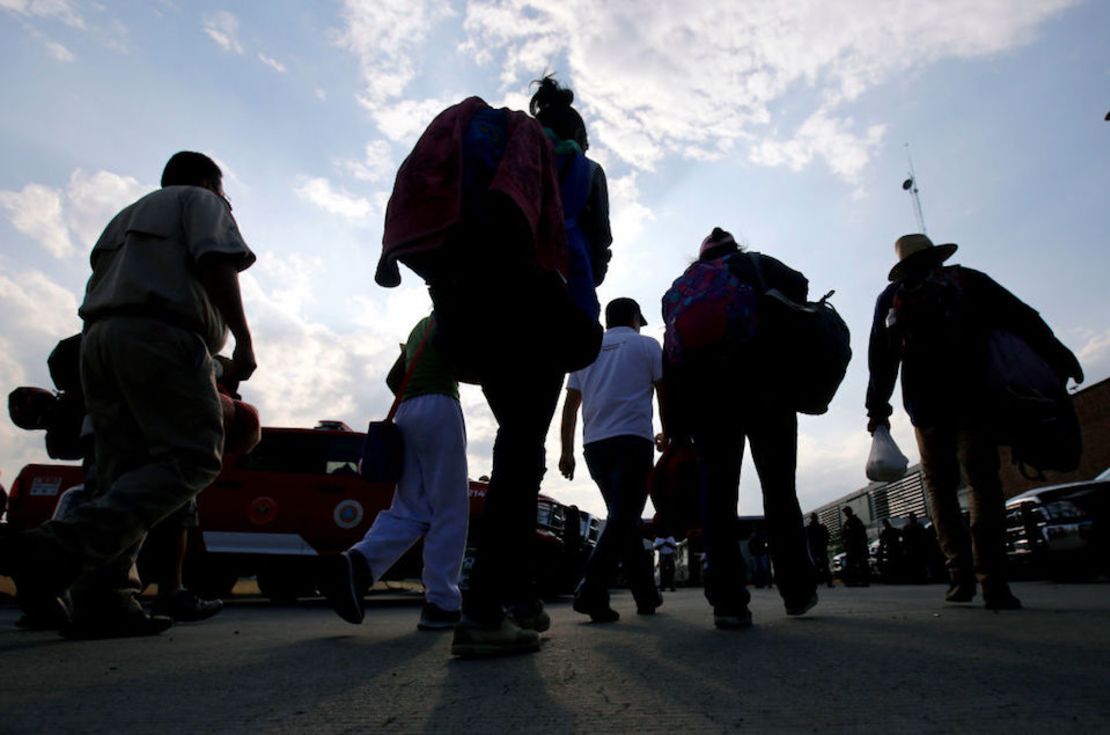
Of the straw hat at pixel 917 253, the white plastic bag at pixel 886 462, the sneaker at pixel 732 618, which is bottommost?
the sneaker at pixel 732 618

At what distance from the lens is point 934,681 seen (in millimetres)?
1532

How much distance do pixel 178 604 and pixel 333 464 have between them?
3.30 metres

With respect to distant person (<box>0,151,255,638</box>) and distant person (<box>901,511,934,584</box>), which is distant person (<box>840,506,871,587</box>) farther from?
distant person (<box>0,151,255,638</box>)

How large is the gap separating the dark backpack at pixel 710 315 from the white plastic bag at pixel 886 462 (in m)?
1.12

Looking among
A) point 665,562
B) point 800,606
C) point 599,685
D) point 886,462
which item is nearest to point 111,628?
point 599,685

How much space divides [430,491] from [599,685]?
2.06 m

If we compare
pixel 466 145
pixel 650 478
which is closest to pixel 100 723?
pixel 466 145

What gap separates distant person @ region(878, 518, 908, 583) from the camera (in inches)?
617

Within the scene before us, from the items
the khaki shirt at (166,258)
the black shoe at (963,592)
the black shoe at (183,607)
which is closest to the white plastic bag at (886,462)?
the black shoe at (963,592)

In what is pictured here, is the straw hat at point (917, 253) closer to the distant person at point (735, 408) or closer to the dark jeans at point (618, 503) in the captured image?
the distant person at point (735, 408)

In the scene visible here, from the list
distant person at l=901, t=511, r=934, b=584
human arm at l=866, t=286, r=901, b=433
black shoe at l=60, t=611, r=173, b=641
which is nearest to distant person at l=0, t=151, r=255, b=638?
black shoe at l=60, t=611, r=173, b=641

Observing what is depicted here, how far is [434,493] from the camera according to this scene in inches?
137

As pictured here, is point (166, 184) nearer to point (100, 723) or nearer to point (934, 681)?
point (100, 723)

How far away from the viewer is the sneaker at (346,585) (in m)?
2.78
